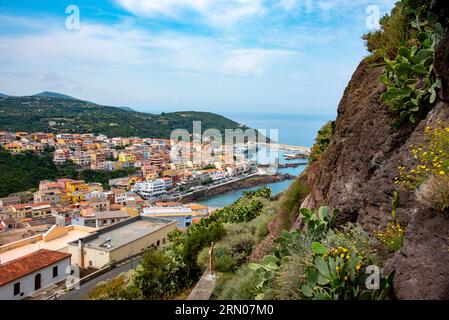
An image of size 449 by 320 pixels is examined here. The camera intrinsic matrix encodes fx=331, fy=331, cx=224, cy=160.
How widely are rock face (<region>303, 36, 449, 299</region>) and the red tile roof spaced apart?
12004mm

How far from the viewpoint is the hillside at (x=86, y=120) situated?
84875 mm

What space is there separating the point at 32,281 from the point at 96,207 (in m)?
29.6

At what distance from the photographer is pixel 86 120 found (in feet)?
342

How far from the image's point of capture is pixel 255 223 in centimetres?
845

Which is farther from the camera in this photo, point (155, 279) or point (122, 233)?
point (122, 233)

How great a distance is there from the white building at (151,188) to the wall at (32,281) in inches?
1520

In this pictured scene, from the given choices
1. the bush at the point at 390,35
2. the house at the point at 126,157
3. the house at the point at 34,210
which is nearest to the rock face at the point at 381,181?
the bush at the point at 390,35

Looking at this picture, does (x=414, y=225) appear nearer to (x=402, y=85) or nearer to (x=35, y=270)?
(x=402, y=85)

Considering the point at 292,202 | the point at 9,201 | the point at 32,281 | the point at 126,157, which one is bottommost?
the point at 9,201

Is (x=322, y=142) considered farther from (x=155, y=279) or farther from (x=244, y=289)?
(x=155, y=279)

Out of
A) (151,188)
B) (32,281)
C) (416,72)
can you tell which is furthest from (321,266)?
(151,188)

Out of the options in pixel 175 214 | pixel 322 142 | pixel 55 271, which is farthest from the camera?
pixel 175 214
